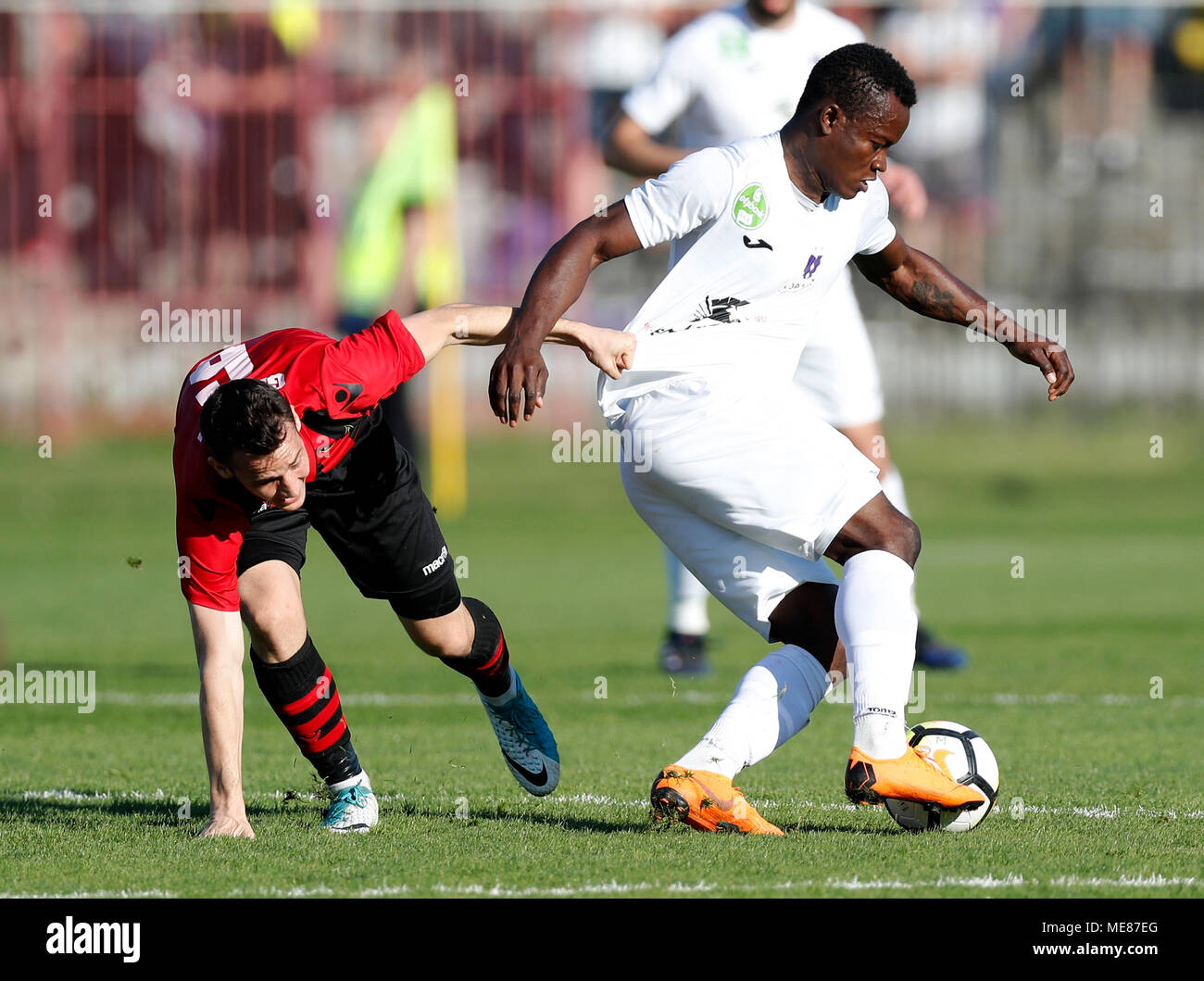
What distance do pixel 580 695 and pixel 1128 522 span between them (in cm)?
986

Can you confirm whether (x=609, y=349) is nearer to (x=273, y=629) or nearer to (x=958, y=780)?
(x=273, y=629)

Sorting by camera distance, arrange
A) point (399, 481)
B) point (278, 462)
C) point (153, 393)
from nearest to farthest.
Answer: point (278, 462) < point (399, 481) < point (153, 393)

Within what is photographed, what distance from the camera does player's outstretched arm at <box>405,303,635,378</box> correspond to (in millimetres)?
4902

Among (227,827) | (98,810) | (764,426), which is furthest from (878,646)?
(98,810)

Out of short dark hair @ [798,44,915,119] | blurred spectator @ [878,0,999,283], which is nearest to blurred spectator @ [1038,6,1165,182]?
blurred spectator @ [878,0,999,283]

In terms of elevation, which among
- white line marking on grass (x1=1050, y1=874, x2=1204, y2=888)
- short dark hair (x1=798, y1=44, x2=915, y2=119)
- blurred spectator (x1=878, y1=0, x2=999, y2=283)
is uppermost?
blurred spectator (x1=878, y1=0, x2=999, y2=283)

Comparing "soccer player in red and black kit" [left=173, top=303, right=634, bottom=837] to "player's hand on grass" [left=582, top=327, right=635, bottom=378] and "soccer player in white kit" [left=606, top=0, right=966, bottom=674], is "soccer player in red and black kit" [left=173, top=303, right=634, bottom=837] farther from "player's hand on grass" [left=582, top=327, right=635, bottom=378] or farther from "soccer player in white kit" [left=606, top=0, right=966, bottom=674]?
"soccer player in white kit" [left=606, top=0, right=966, bottom=674]

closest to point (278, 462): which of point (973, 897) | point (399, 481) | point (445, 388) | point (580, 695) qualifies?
point (399, 481)

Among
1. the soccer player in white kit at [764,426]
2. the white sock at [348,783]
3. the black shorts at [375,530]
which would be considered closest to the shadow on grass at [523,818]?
→ the white sock at [348,783]

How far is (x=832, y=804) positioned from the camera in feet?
18.1

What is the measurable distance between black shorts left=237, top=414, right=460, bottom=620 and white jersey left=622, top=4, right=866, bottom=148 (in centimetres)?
342

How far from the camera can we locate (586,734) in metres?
7.15

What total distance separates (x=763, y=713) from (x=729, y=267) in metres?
1.25
